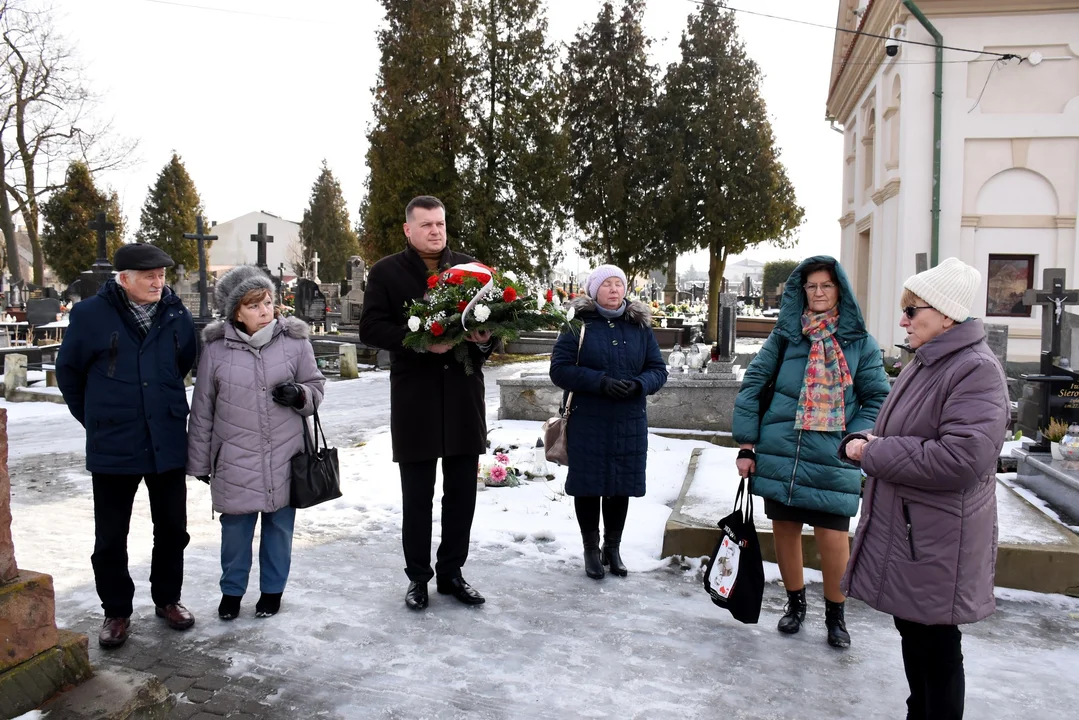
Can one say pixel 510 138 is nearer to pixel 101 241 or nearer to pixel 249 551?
pixel 101 241

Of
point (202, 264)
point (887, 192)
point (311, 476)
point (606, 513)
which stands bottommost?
point (606, 513)

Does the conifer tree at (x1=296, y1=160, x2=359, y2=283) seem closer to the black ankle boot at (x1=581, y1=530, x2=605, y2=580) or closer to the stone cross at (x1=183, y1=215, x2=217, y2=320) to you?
the stone cross at (x1=183, y1=215, x2=217, y2=320)

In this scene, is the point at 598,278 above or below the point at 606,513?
above

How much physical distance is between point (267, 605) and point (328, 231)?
50.9 metres

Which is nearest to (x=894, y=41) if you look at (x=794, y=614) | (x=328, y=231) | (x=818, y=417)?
(x=818, y=417)

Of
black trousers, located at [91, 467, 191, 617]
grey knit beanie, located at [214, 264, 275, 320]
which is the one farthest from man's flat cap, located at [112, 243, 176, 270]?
black trousers, located at [91, 467, 191, 617]

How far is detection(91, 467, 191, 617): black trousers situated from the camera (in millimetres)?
3549

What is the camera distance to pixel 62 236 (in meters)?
38.2

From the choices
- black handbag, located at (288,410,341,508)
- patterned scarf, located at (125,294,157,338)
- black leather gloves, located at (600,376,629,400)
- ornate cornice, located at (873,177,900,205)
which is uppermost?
ornate cornice, located at (873,177,900,205)

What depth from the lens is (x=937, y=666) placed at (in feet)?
8.57

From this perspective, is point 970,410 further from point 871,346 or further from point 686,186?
point 686,186

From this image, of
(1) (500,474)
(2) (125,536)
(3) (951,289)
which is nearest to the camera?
(3) (951,289)

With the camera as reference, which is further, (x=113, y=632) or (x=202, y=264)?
(x=202, y=264)

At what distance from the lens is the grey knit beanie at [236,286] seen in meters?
3.75
